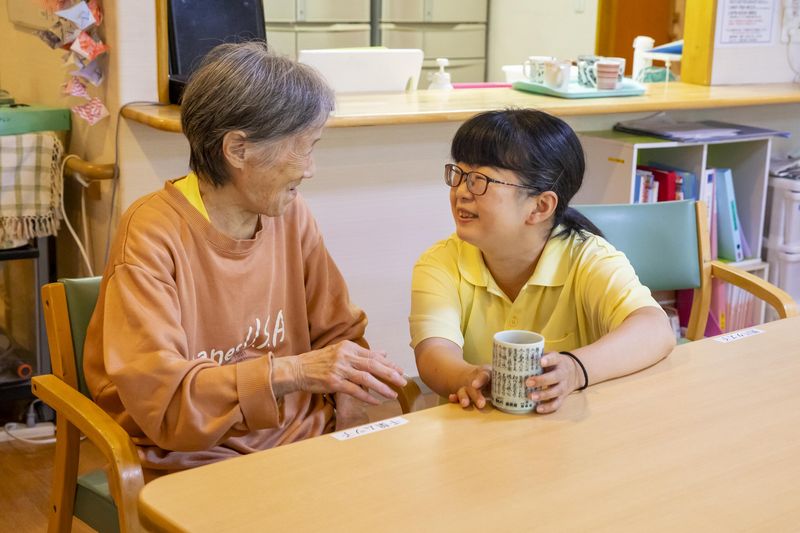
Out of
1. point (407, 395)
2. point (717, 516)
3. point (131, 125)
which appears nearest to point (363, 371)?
point (407, 395)

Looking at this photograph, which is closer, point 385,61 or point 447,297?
point 447,297

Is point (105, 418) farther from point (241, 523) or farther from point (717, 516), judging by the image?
point (717, 516)

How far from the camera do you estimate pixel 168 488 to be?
1.13 m

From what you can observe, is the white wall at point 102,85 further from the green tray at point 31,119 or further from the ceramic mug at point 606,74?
the ceramic mug at point 606,74

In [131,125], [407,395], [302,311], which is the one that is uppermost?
[131,125]

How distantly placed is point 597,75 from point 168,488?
8.06 ft

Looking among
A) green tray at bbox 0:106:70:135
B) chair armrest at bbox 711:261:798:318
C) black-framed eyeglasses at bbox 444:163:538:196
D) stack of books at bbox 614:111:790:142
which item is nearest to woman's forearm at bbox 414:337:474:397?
black-framed eyeglasses at bbox 444:163:538:196

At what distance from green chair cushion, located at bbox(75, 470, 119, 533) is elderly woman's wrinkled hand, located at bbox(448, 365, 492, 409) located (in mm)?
560

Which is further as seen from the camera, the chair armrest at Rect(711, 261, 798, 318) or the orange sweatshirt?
the chair armrest at Rect(711, 261, 798, 318)

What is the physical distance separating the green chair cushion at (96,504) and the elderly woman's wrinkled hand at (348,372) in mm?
383

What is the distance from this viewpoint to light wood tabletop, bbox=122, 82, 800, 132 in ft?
8.52

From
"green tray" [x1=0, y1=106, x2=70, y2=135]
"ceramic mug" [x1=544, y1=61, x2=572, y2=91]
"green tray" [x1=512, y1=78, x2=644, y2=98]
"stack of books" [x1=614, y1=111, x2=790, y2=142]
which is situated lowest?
"stack of books" [x1=614, y1=111, x2=790, y2=142]

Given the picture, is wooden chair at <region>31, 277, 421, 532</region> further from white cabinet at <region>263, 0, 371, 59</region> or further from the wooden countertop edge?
white cabinet at <region>263, 0, 371, 59</region>

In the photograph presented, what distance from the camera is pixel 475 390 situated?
140 centimetres
